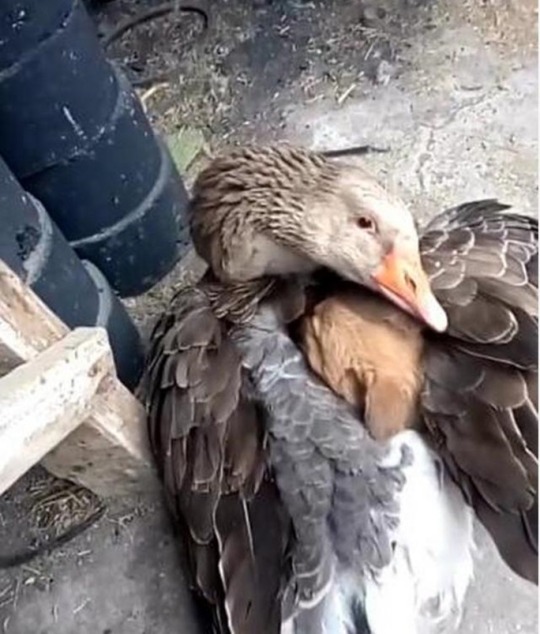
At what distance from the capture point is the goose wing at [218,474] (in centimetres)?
184

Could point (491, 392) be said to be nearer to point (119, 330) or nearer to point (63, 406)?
point (63, 406)

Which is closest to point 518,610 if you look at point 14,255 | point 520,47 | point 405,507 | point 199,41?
point 405,507

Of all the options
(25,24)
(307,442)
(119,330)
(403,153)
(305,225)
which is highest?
(25,24)

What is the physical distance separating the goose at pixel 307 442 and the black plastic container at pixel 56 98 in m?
0.38

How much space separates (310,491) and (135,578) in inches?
20.7

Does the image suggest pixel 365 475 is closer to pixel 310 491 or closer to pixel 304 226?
pixel 310 491

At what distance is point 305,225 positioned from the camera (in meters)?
2.03

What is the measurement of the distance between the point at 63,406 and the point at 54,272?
0.42m

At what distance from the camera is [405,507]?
1871 millimetres

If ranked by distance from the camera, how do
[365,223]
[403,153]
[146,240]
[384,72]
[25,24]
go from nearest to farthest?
[365,223], [25,24], [146,240], [403,153], [384,72]

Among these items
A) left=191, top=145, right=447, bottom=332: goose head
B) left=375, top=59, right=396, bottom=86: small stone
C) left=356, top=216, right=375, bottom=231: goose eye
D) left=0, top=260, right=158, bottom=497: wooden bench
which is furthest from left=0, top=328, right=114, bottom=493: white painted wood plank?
left=375, top=59, right=396, bottom=86: small stone

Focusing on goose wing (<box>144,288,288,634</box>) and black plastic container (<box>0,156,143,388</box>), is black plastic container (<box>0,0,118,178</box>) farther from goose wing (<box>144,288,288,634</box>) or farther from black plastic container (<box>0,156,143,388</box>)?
goose wing (<box>144,288,288,634</box>)

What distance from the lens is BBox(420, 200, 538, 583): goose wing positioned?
1770 millimetres

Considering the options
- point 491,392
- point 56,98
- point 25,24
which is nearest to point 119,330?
point 56,98
